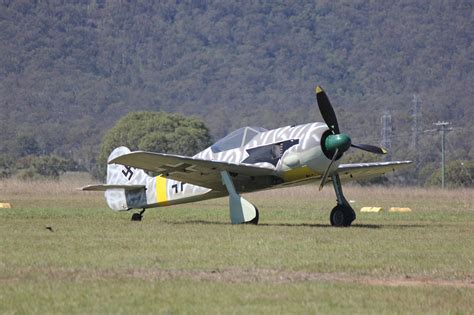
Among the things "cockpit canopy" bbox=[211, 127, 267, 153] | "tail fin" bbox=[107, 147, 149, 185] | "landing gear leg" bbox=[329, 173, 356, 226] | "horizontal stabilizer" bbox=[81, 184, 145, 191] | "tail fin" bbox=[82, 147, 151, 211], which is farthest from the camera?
"tail fin" bbox=[107, 147, 149, 185]

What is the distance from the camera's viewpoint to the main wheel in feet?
68.0

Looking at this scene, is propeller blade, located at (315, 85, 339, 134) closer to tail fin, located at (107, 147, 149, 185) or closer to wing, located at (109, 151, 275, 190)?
wing, located at (109, 151, 275, 190)

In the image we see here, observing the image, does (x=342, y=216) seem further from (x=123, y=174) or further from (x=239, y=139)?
(x=123, y=174)

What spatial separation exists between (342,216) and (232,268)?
834 cm

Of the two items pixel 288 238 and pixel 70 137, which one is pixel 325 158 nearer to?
pixel 288 238

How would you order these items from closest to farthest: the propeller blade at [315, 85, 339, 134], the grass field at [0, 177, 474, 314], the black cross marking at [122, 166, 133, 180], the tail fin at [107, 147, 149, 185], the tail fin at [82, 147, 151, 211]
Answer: the grass field at [0, 177, 474, 314], the propeller blade at [315, 85, 339, 134], the tail fin at [82, 147, 151, 211], the tail fin at [107, 147, 149, 185], the black cross marking at [122, 166, 133, 180]

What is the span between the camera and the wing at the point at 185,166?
798 inches

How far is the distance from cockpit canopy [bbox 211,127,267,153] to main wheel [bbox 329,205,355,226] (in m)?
2.24

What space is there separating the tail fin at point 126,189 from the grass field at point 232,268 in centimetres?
288

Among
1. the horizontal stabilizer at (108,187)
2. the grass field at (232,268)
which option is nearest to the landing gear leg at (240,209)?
the grass field at (232,268)

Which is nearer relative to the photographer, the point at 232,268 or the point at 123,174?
the point at 232,268

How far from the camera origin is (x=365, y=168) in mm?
22797

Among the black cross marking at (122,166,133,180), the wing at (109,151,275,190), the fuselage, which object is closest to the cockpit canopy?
the fuselage

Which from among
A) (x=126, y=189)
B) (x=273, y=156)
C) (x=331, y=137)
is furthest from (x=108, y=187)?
(x=331, y=137)
